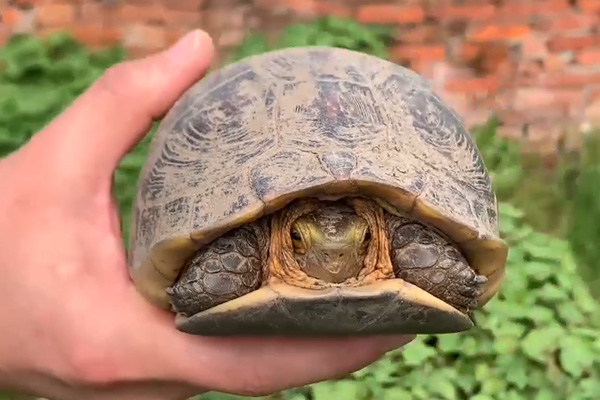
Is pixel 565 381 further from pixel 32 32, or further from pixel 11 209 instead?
pixel 32 32

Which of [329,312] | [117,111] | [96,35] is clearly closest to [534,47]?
[96,35]

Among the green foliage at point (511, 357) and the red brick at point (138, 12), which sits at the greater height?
the red brick at point (138, 12)

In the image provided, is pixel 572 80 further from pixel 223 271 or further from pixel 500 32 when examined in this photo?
pixel 223 271

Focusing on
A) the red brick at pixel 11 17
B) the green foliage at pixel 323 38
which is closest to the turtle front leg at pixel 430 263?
the green foliage at pixel 323 38

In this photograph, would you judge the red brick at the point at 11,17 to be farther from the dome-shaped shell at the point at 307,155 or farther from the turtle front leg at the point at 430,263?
the turtle front leg at the point at 430,263

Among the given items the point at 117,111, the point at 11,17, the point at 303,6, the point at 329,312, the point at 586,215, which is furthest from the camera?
the point at 303,6

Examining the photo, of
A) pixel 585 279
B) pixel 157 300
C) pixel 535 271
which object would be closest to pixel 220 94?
pixel 157 300

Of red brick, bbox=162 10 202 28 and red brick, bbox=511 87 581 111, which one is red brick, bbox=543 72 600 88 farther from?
red brick, bbox=162 10 202 28
